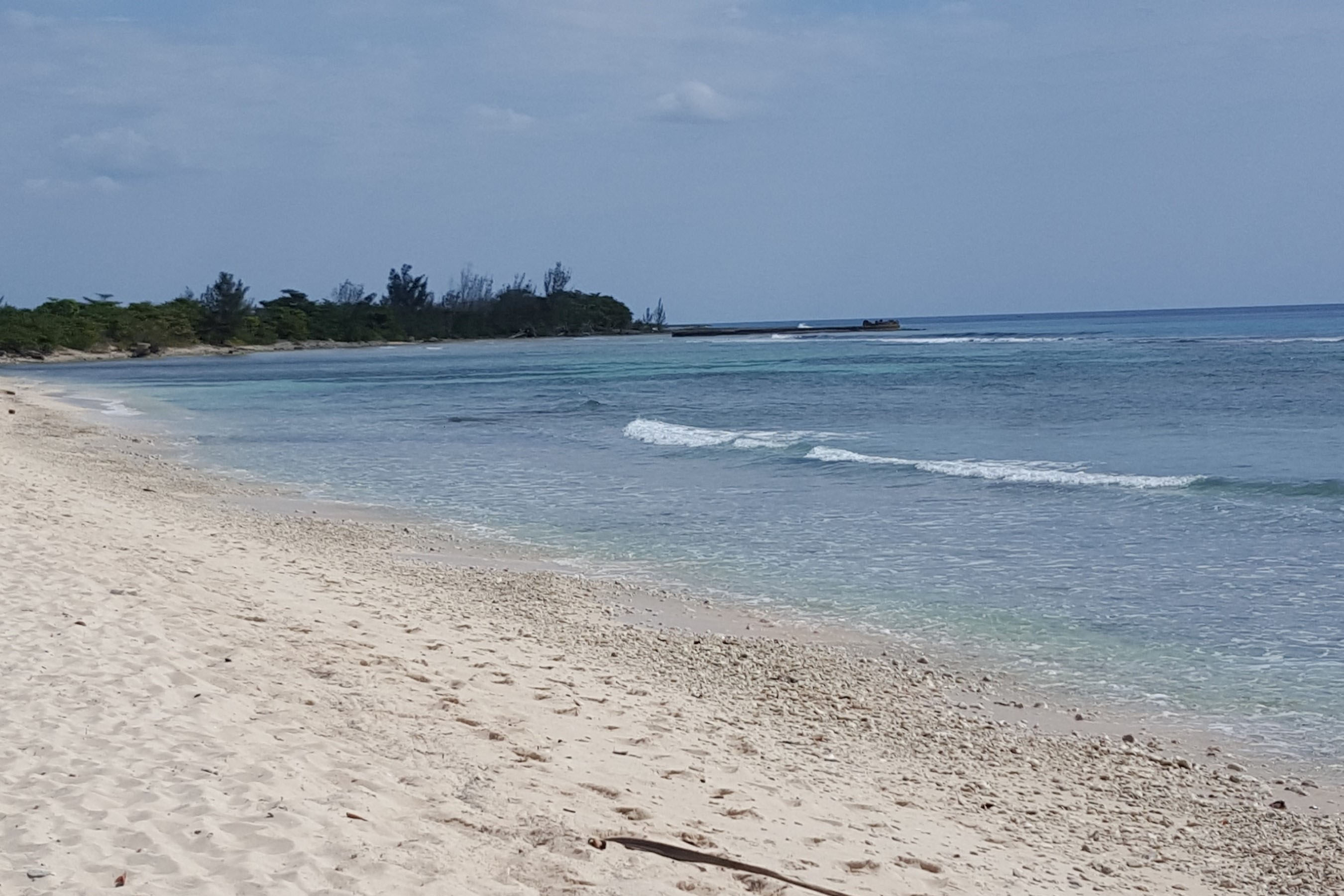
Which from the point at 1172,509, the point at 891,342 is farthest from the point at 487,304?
the point at 1172,509

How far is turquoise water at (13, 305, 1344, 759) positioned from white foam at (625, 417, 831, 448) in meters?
0.17

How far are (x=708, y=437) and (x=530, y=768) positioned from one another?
1884 centimetres

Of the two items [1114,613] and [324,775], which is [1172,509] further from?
[324,775]

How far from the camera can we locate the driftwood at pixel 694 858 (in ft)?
13.8

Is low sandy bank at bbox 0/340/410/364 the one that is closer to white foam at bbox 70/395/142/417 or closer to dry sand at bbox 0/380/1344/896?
white foam at bbox 70/395/142/417

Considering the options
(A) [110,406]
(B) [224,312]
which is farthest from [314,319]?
(A) [110,406]

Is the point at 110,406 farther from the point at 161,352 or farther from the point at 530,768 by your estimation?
the point at 161,352

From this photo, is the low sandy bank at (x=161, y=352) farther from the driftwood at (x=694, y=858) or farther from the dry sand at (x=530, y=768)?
the driftwood at (x=694, y=858)

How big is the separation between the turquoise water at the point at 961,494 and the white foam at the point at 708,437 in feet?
0.55

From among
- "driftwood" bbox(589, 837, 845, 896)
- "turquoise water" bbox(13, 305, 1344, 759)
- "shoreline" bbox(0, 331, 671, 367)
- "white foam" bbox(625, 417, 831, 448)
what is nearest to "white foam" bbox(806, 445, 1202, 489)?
"turquoise water" bbox(13, 305, 1344, 759)

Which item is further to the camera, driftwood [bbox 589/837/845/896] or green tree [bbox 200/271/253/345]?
green tree [bbox 200/271/253/345]

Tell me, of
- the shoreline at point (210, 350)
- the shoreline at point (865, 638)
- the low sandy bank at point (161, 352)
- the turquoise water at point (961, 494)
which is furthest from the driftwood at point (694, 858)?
the low sandy bank at point (161, 352)

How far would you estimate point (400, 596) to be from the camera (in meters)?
9.30

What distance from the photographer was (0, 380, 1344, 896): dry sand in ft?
13.4
